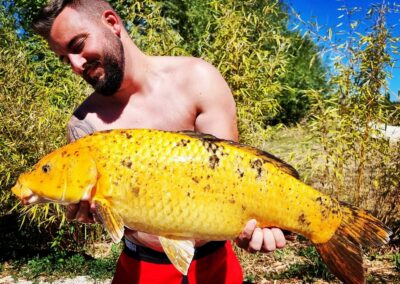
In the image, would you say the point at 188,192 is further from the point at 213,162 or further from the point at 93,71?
the point at 93,71

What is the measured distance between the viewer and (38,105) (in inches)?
206

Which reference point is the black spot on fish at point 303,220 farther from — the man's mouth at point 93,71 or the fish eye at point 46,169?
the man's mouth at point 93,71

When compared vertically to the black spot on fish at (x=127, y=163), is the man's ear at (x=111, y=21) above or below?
above

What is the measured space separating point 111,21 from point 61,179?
3.08 feet

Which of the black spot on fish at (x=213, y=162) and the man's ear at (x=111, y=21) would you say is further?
the man's ear at (x=111, y=21)

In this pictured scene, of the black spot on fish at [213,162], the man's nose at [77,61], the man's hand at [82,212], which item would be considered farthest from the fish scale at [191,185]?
the man's nose at [77,61]

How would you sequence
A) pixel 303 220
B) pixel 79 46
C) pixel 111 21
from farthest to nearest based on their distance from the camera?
pixel 111 21, pixel 79 46, pixel 303 220

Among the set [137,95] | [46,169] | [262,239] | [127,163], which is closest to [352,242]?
[262,239]

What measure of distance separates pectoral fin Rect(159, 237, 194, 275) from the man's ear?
1.08 m

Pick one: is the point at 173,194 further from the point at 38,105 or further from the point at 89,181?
the point at 38,105

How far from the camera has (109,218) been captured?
4.65ft

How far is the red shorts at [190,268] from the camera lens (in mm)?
2012

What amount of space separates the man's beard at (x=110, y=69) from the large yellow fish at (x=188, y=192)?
578 mm

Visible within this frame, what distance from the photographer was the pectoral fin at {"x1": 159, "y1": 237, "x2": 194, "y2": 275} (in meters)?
1.51
